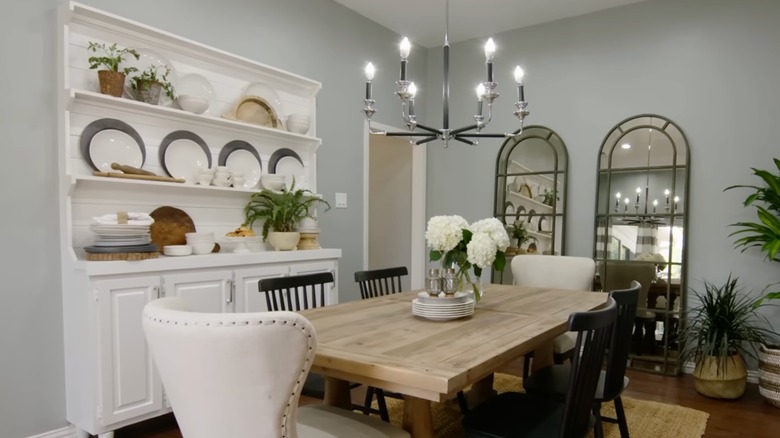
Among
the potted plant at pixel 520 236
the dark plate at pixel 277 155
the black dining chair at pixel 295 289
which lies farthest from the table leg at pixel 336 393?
the potted plant at pixel 520 236

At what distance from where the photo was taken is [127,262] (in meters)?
2.29

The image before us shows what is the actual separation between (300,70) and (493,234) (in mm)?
2327

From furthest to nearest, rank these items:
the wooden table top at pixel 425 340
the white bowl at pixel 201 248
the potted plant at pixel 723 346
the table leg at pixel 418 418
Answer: the potted plant at pixel 723 346 → the white bowl at pixel 201 248 → the table leg at pixel 418 418 → the wooden table top at pixel 425 340

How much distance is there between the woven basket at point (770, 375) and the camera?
2982mm

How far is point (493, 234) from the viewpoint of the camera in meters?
1.92

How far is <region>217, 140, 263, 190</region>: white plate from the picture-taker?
3133mm

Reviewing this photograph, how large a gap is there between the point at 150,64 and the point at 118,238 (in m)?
1.03

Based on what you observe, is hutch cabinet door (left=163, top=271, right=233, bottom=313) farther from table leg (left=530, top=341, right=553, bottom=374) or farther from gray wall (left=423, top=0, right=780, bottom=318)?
gray wall (left=423, top=0, right=780, bottom=318)

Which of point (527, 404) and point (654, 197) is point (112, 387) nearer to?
point (527, 404)

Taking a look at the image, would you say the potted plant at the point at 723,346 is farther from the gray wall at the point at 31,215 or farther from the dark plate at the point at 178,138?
the gray wall at the point at 31,215

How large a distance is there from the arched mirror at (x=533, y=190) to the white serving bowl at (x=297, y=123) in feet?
6.23

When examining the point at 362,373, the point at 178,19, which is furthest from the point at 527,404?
the point at 178,19

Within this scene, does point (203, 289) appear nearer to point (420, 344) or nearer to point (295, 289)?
point (295, 289)

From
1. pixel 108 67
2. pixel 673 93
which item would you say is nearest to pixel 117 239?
pixel 108 67
